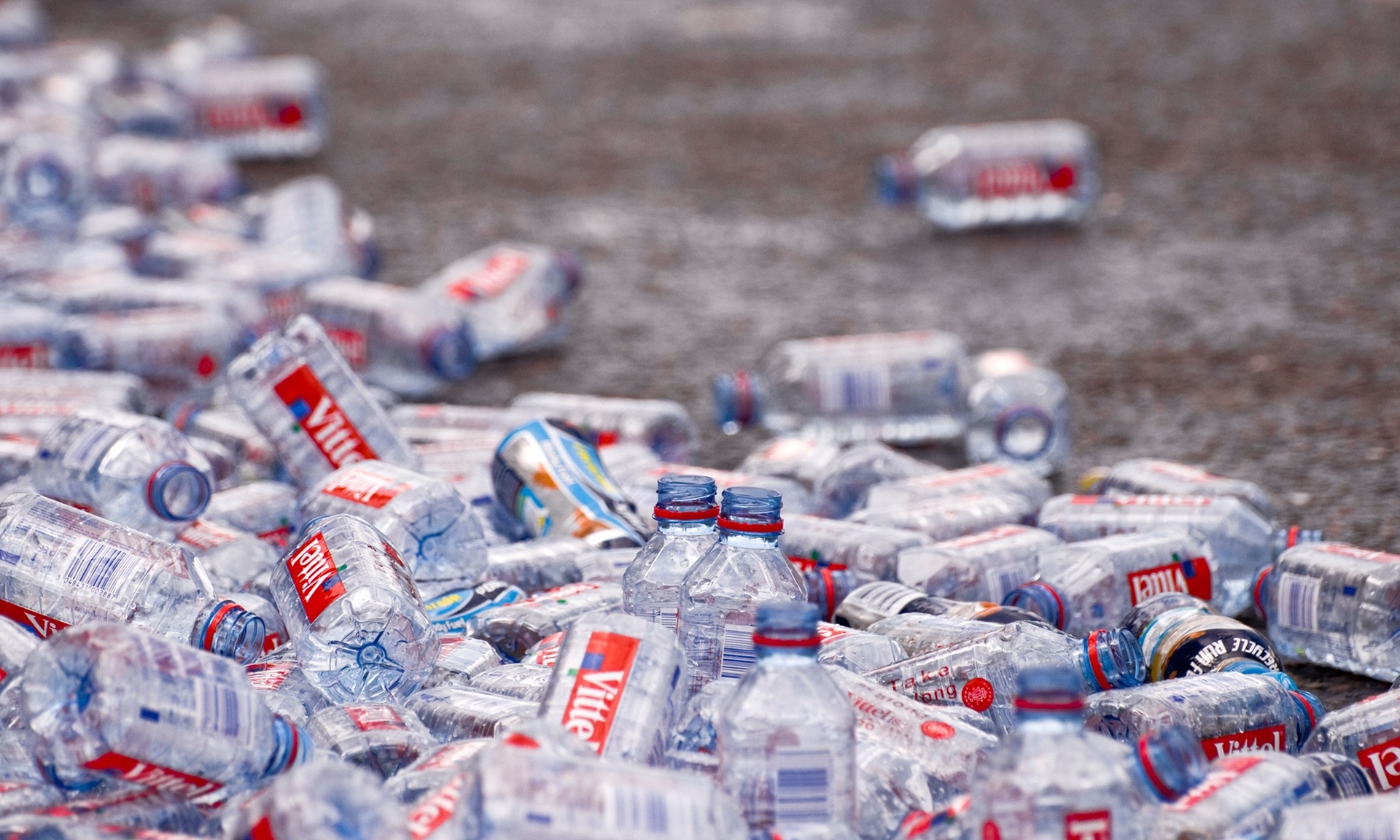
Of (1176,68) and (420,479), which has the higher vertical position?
(1176,68)

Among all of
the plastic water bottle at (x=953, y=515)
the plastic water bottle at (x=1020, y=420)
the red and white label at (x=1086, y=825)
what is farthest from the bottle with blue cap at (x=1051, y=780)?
the plastic water bottle at (x=1020, y=420)

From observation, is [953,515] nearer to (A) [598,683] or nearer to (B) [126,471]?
(A) [598,683]

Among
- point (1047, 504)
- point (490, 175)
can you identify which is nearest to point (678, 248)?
point (490, 175)

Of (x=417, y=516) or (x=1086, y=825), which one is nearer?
(x=1086, y=825)

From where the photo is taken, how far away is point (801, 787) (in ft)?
6.86

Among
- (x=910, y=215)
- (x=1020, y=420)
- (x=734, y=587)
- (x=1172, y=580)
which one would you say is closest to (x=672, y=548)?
(x=734, y=587)

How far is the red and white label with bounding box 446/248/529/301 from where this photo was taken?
504 cm

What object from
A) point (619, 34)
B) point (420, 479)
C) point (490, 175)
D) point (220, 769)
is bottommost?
point (220, 769)

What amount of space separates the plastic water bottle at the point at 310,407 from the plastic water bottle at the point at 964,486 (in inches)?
40.0

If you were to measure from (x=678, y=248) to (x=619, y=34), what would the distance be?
15.1ft

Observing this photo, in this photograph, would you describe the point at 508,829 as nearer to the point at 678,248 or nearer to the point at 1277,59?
the point at 678,248

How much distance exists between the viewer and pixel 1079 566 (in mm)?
3131

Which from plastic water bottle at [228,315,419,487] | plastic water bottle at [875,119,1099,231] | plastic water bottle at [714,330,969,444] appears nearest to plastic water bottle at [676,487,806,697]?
plastic water bottle at [228,315,419,487]

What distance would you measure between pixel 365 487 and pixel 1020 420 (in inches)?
66.6
